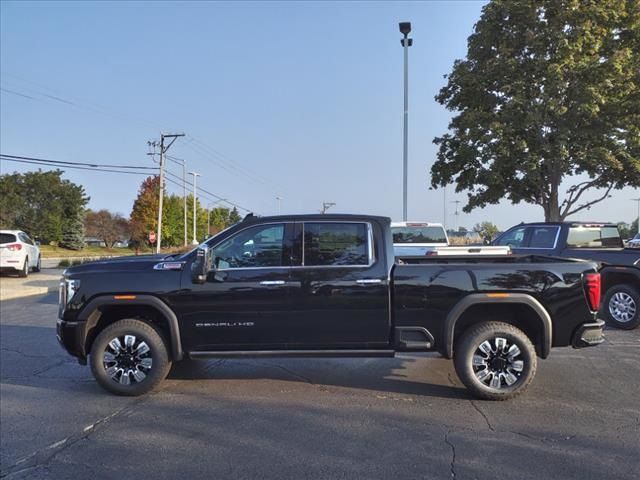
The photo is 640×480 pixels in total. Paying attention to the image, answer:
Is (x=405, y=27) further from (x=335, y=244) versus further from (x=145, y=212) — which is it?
(x=145, y=212)

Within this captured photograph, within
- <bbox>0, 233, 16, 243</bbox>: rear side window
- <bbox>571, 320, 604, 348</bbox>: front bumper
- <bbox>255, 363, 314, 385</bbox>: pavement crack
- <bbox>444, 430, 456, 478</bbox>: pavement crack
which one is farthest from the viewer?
<bbox>0, 233, 16, 243</bbox>: rear side window

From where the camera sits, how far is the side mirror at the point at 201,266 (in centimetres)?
551

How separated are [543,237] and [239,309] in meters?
7.37

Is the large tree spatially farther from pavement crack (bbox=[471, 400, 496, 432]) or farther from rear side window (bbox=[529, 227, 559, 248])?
pavement crack (bbox=[471, 400, 496, 432])

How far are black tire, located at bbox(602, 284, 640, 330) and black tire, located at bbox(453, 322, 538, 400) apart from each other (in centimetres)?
497

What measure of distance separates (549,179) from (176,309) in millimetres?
21186

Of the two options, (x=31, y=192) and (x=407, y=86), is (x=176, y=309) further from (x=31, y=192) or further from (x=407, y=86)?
(x=31, y=192)

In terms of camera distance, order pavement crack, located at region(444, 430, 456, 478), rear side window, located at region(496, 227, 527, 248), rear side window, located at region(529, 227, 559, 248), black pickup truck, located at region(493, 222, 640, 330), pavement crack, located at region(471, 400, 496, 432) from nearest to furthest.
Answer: pavement crack, located at region(444, 430, 456, 478), pavement crack, located at region(471, 400, 496, 432), black pickup truck, located at region(493, 222, 640, 330), rear side window, located at region(529, 227, 559, 248), rear side window, located at region(496, 227, 527, 248)

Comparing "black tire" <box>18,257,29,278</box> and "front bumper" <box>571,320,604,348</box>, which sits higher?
"black tire" <box>18,257,29,278</box>

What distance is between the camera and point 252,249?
5.74m

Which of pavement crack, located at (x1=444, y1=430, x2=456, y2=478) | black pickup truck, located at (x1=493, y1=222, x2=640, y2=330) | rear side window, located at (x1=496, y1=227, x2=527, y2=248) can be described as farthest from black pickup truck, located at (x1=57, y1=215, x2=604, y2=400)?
rear side window, located at (x1=496, y1=227, x2=527, y2=248)

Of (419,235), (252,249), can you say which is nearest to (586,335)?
(252,249)

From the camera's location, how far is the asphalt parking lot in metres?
3.90

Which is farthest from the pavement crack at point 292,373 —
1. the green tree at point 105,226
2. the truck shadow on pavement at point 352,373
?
the green tree at point 105,226
